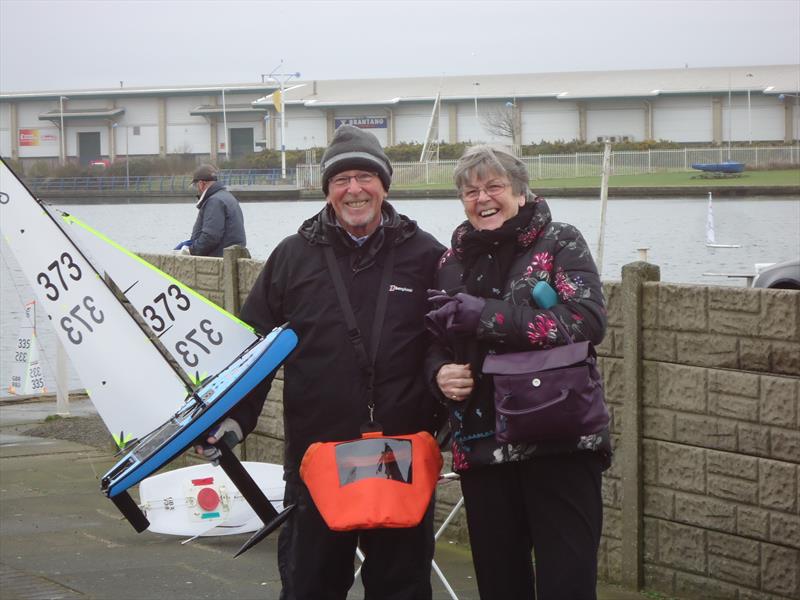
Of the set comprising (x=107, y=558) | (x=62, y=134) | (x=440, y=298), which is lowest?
(x=107, y=558)

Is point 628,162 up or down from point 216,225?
up

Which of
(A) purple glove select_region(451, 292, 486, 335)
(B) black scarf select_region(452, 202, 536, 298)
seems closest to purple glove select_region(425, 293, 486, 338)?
(A) purple glove select_region(451, 292, 486, 335)

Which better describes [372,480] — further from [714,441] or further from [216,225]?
[216,225]

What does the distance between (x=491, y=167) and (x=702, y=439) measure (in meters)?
2.21

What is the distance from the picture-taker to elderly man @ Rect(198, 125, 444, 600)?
4.06 metres

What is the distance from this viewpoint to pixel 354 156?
411 centimetres

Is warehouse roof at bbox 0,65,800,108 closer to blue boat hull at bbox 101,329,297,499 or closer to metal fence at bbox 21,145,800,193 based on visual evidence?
metal fence at bbox 21,145,800,193

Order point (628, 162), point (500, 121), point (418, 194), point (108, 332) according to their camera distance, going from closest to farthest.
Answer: point (108, 332) < point (418, 194) < point (628, 162) < point (500, 121)

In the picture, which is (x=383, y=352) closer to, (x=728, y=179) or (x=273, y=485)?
(x=273, y=485)

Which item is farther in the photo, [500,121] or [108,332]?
[500,121]

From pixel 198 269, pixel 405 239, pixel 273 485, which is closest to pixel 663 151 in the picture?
pixel 198 269

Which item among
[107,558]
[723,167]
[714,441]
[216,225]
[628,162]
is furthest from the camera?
[628,162]

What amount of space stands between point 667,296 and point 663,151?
67.0 feet

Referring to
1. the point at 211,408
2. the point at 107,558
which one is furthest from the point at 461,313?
the point at 107,558
